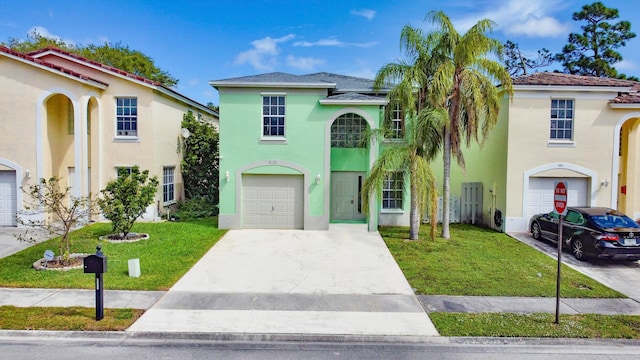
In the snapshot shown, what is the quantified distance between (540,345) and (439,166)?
12341 mm

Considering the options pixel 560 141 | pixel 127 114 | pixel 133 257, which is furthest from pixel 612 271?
pixel 127 114

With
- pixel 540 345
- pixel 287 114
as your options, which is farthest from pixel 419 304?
pixel 287 114

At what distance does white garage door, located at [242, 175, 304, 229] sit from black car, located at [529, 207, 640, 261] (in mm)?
9621

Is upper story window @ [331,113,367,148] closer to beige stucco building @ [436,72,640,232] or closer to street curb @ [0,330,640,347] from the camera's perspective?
beige stucco building @ [436,72,640,232]

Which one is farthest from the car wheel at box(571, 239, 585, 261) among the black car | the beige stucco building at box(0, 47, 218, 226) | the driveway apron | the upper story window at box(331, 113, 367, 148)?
the beige stucco building at box(0, 47, 218, 226)

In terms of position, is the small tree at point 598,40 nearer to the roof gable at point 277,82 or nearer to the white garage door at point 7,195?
the roof gable at point 277,82

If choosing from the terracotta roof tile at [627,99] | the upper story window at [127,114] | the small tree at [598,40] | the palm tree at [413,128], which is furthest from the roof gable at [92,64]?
the small tree at [598,40]

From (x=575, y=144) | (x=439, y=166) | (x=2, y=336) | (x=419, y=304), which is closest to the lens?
(x=2, y=336)

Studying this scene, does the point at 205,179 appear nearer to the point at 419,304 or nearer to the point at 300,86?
the point at 300,86

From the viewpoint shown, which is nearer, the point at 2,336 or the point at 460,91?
the point at 2,336

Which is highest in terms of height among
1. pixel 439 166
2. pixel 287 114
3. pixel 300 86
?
pixel 300 86

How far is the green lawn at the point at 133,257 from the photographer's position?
9091 millimetres

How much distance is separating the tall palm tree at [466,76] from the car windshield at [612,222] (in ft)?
14.1

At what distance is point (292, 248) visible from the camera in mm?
12977
